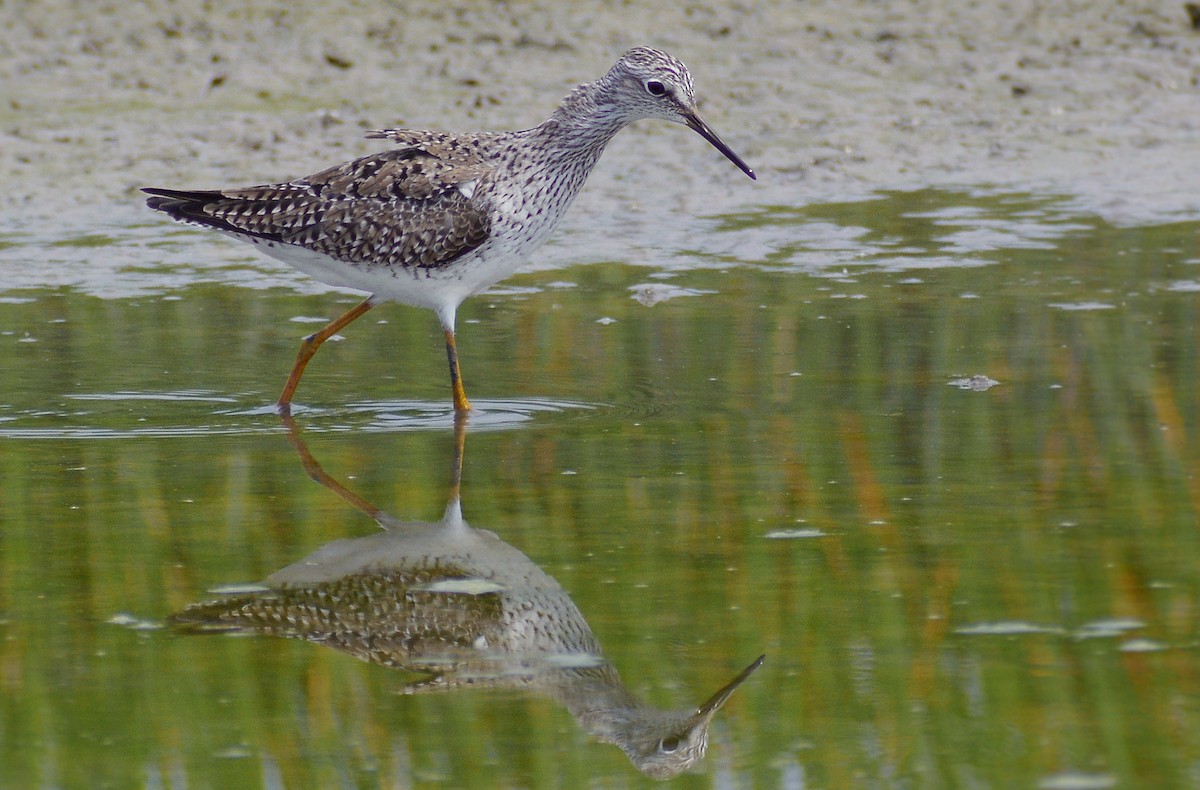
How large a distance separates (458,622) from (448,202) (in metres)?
2.84

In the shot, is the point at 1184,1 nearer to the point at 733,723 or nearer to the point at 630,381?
the point at 630,381

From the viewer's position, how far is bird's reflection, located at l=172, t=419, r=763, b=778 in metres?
4.22

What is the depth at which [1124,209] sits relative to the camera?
10523 millimetres

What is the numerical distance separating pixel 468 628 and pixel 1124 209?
22.0ft

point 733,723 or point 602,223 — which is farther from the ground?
point 733,723

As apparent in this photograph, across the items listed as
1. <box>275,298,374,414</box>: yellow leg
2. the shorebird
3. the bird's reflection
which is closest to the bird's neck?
the shorebird

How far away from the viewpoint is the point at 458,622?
4.87 meters

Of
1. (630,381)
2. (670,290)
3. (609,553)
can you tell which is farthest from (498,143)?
(609,553)

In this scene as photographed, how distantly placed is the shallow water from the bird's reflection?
0.18 ft

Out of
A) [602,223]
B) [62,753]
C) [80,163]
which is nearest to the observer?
[62,753]

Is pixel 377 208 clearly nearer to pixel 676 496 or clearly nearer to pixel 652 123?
pixel 676 496

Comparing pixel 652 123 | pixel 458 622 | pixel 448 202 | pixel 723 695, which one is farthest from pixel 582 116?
pixel 652 123

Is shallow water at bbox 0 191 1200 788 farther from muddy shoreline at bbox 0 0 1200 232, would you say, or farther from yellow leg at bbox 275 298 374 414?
muddy shoreline at bbox 0 0 1200 232

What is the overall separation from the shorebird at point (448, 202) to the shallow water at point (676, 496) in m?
0.44
